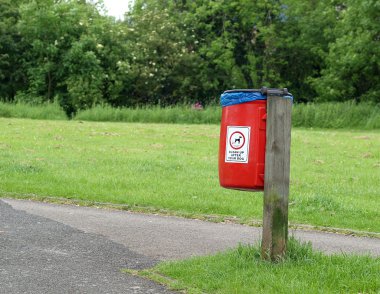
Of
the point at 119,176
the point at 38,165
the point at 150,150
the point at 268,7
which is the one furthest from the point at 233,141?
the point at 268,7

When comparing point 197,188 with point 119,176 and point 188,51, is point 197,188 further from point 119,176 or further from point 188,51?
point 188,51

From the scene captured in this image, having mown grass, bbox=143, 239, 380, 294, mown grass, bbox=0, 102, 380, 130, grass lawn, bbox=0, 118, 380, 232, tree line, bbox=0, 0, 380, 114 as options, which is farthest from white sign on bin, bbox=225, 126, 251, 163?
tree line, bbox=0, 0, 380, 114

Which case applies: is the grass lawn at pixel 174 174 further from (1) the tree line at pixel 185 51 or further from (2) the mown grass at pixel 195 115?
(1) the tree line at pixel 185 51

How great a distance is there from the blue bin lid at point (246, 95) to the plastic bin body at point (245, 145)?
1.3 inches

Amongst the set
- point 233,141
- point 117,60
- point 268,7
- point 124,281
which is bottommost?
point 124,281

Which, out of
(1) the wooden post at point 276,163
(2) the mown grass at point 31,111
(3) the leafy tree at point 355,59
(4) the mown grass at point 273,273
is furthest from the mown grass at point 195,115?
(1) the wooden post at point 276,163

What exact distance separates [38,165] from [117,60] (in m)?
24.7

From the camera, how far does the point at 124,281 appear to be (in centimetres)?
558

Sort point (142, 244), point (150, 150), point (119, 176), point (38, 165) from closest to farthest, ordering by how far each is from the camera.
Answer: point (142, 244), point (119, 176), point (38, 165), point (150, 150)

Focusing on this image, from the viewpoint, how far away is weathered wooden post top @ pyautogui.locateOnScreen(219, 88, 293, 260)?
5.66m

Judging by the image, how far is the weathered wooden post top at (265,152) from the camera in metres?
5.66

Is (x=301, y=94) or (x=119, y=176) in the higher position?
(x=301, y=94)

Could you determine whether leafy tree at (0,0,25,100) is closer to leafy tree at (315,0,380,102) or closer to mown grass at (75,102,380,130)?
mown grass at (75,102,380,130)

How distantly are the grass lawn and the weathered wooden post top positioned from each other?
2.84 meters
